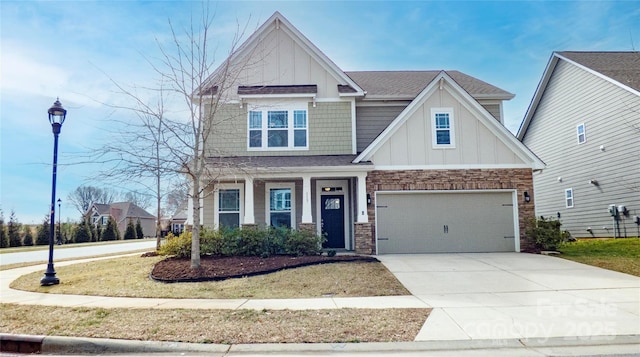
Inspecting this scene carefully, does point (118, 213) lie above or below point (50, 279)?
above

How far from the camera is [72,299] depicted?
7875 mm

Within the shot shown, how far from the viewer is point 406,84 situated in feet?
53.8

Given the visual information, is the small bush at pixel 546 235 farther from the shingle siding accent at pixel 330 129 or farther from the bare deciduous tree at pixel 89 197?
the bare deciduous tree at pixel 89 197

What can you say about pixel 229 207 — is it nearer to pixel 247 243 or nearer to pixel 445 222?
pixel 247 243

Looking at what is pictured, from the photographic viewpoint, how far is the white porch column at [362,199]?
1295 cm

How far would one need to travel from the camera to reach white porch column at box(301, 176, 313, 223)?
42.4 feet

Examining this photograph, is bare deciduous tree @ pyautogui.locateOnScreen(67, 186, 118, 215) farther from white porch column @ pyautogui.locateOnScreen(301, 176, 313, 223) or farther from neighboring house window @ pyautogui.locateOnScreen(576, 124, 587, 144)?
neighboring house window @ pyautogui.locateOnScreen(576, 124, 587, 144)

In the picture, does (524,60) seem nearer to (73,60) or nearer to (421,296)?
(421,296)

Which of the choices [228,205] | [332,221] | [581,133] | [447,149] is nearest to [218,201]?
[228,205]

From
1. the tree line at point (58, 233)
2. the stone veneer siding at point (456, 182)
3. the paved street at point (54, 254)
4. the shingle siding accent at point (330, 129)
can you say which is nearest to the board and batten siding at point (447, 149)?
the stone veneer siding at point (456, 182)

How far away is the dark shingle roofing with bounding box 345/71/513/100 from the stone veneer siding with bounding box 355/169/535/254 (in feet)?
11.2

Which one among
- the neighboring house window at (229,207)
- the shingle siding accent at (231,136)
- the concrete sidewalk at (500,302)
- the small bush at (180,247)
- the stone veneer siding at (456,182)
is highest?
the shingle siding accent at (231,136)

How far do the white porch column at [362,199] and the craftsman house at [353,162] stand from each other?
33mm

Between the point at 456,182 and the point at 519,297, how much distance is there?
21.2 feet
